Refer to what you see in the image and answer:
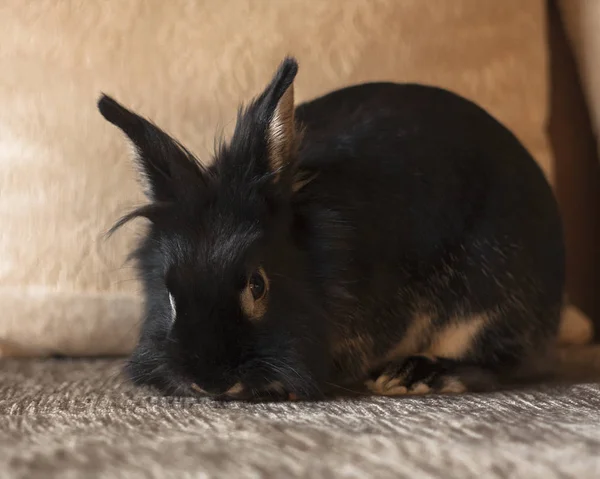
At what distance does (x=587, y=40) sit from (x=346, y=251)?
0.76 meters

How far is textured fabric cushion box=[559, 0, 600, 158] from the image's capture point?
1347 mm

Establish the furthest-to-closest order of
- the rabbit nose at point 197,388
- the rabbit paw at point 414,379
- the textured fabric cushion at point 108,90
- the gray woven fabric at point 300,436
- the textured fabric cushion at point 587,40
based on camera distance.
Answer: the textured fabric cushion at point 587,40 < the textured fabric cushion at point 108,90 < the rabbit paw at point 414,379 < the rabbit nose at point 197,388 < the gray woven fabric at point 300,436

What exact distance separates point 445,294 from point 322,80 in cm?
45

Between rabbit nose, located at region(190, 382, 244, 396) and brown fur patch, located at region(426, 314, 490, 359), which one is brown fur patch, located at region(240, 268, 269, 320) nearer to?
rabbit nose, located at region(190, 382, 244, 396)

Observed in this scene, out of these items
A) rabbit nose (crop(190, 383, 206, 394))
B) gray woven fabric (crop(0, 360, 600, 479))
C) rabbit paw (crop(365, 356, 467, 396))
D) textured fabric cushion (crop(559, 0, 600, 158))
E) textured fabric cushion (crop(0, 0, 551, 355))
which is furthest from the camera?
textured fabric cushion (crop(559, 0, 600, 158))

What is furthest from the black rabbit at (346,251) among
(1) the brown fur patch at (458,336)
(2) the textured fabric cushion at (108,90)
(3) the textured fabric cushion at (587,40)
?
(3) the textured fabric cushion at (587,40)

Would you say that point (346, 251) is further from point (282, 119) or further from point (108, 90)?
point (108, 90)

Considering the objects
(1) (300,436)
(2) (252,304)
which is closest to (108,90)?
(2) (252,304)

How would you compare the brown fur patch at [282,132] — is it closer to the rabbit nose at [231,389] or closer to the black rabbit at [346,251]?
the black rabbit at [346,251]

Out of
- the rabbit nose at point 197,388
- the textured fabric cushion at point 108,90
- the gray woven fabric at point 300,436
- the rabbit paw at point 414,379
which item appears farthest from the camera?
the textured fabric cushion at point 108,90

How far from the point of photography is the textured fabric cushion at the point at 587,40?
1.35 m

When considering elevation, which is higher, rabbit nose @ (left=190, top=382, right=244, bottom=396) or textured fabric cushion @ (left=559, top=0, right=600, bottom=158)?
textured fabric cushion @ (left=559, top=0, right=600, bottom=158)

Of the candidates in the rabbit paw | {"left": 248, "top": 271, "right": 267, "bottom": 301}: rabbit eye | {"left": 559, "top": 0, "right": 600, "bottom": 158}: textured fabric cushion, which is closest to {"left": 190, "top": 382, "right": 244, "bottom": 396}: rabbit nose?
{"left": 248, "top": 271, "right": 267, "bottom": 301}: rabbit eye

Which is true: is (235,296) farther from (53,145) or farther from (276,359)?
(53,145)
